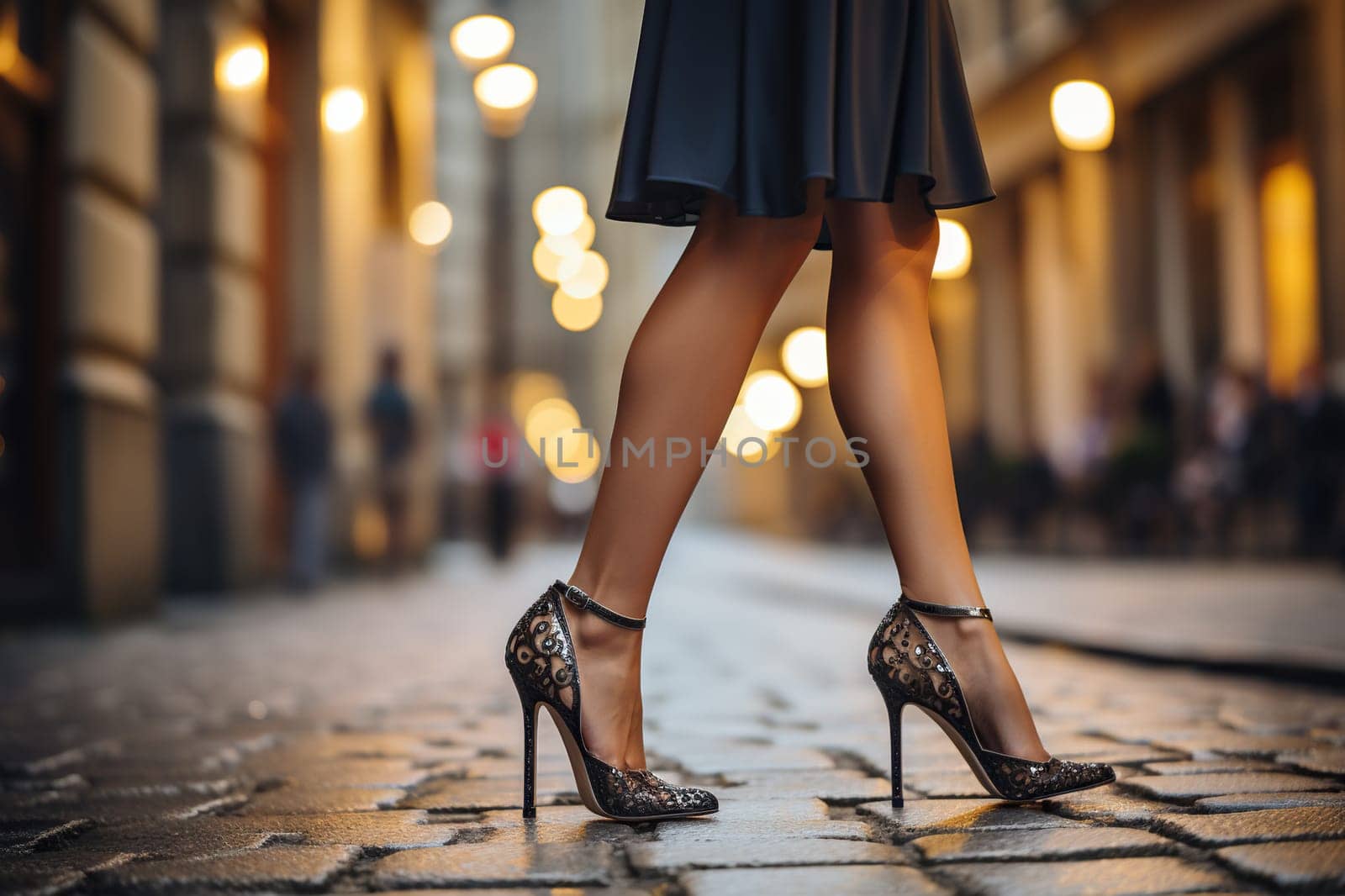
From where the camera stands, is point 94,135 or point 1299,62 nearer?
point 94,135

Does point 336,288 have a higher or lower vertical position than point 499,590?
higher

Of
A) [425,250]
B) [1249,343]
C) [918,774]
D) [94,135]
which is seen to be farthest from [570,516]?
[918,774]

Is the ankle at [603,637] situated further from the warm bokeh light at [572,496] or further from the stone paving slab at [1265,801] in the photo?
the warm bokeh light at [572,496]

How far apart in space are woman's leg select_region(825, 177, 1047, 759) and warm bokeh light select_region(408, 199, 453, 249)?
15022mm

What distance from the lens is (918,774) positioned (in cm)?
273

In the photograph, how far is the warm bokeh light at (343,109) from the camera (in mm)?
12867

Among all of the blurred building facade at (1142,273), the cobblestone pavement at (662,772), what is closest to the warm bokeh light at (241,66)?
the blurred building facade at (1142,273)

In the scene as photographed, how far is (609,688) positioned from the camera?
2258 millimetres

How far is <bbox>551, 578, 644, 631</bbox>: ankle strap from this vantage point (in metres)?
2.28

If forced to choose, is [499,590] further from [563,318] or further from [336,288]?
[563,318]

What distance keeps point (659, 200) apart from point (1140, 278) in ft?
56.4

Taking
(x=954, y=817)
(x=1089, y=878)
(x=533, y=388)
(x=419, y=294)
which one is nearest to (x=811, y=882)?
(x=1089, y=878)

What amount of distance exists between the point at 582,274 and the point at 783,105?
17584mm

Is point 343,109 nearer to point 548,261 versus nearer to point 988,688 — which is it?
point 548,261
